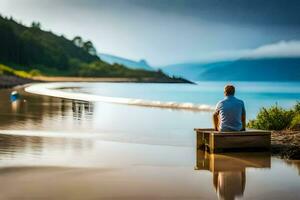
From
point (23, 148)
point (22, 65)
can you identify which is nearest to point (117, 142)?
point (23, 148)

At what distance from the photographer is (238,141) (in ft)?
38.6

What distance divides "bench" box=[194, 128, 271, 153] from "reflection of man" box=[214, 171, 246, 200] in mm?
2114

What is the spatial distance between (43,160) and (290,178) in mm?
4451

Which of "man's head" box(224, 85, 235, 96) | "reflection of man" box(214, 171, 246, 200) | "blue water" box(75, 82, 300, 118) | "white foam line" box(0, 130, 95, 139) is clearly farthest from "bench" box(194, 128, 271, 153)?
"blue water" box(75, 82, 300, 118)

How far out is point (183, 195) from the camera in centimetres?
772

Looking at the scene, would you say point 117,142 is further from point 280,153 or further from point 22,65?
point 22,65

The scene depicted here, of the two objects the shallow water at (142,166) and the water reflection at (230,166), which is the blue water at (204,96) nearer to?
the shallow water at (142,166)

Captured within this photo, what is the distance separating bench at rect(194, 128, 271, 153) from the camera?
38.2 feet

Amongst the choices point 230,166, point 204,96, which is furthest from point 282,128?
point 204,96

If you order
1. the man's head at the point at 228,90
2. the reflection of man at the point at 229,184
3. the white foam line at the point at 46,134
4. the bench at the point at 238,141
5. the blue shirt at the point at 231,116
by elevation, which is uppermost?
the man's head at the point at 228,90

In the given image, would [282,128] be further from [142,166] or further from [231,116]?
[142,166]

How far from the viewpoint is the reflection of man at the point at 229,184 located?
7769 millimetres

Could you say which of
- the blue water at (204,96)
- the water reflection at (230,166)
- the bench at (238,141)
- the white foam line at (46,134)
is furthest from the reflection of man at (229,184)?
the blue water at (204,96)

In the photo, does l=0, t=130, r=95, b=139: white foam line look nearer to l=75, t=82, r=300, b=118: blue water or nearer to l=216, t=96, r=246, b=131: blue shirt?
l=216, t=96, r=246, b=131: blue shirt
